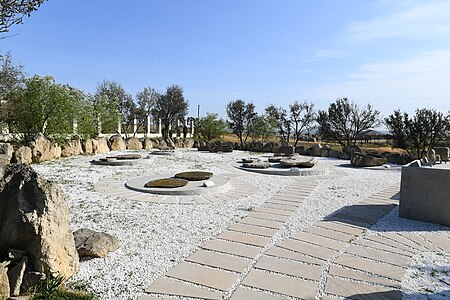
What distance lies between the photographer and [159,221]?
5238 mm

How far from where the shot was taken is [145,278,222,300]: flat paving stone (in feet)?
9.71

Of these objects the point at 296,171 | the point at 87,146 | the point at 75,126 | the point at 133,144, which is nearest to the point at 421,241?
the point at 296,171

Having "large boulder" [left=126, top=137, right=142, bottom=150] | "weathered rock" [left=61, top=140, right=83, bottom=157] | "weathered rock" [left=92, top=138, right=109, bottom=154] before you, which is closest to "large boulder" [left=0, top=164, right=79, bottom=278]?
"weathered rock" [left=61, top=140, right=83, bottom=157]

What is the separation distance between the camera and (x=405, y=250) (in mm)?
4102

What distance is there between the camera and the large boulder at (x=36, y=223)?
2.97 m

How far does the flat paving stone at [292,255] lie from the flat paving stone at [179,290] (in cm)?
120

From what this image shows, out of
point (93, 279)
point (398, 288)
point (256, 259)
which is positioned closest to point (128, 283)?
point (93, 279)

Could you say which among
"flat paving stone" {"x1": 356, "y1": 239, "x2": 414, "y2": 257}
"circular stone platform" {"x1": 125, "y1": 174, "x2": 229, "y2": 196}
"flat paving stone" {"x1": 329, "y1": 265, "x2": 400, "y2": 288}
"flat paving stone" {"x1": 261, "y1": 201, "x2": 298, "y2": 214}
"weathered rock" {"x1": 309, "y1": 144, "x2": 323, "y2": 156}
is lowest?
"flat paving stone" {"x1": 329, "y1": 265, "x2": 400, "y2": 288}

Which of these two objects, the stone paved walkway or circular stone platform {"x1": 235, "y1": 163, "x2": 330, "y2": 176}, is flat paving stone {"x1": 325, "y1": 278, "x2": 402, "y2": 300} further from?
circular stone platform {"x1": 235, "y1": 163, "x2": 330, "y2": 176}

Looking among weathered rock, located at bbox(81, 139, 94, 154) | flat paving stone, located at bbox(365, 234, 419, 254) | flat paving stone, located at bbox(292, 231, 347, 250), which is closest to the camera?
flat paving stone, located at bbox(365, 234, 419, 254)

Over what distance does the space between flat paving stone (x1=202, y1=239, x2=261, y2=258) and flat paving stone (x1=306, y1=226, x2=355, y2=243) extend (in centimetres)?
123

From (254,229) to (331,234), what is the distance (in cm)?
120

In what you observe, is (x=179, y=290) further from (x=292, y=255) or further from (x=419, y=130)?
(x=419, y=130)

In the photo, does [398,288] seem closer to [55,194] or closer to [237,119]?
[55,194]
